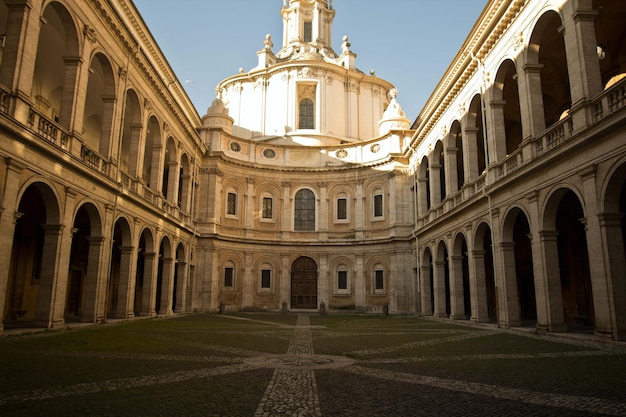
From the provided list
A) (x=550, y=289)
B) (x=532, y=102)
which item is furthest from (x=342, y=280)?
(x=532, y=102)

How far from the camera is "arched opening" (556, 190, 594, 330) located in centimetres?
Result: 2295

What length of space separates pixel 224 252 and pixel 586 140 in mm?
28760

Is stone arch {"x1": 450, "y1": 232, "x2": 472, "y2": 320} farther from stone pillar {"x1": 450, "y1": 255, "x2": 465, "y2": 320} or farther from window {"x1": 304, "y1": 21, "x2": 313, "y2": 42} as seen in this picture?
window {"x1": 304, "y1": 21, "x2": 313, "y2": 42}

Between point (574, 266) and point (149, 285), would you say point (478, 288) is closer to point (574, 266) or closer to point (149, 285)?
point (574, 266)

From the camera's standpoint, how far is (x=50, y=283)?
55.3 ft

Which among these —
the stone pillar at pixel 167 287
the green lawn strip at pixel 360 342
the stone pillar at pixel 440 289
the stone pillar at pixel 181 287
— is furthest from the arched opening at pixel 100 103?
the stone pillar at pixel 440 289

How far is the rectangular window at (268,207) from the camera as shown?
40719 mm

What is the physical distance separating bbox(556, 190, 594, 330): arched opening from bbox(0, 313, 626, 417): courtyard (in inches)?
378

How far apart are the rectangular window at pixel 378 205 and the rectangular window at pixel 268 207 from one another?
8909mm

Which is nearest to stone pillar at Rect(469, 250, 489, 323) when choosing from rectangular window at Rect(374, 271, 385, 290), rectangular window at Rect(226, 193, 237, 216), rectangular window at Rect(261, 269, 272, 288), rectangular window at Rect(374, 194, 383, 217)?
rectangular window at Rect(374, 271, 385, 290)

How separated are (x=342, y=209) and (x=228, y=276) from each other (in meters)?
11.2

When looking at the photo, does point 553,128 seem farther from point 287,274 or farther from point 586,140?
point 287,274

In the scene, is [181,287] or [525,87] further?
[181,287]

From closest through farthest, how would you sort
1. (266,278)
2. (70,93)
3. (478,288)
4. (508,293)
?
1. (70,93)
2. (508,293)
3. (478,288)
4. (266,278)
